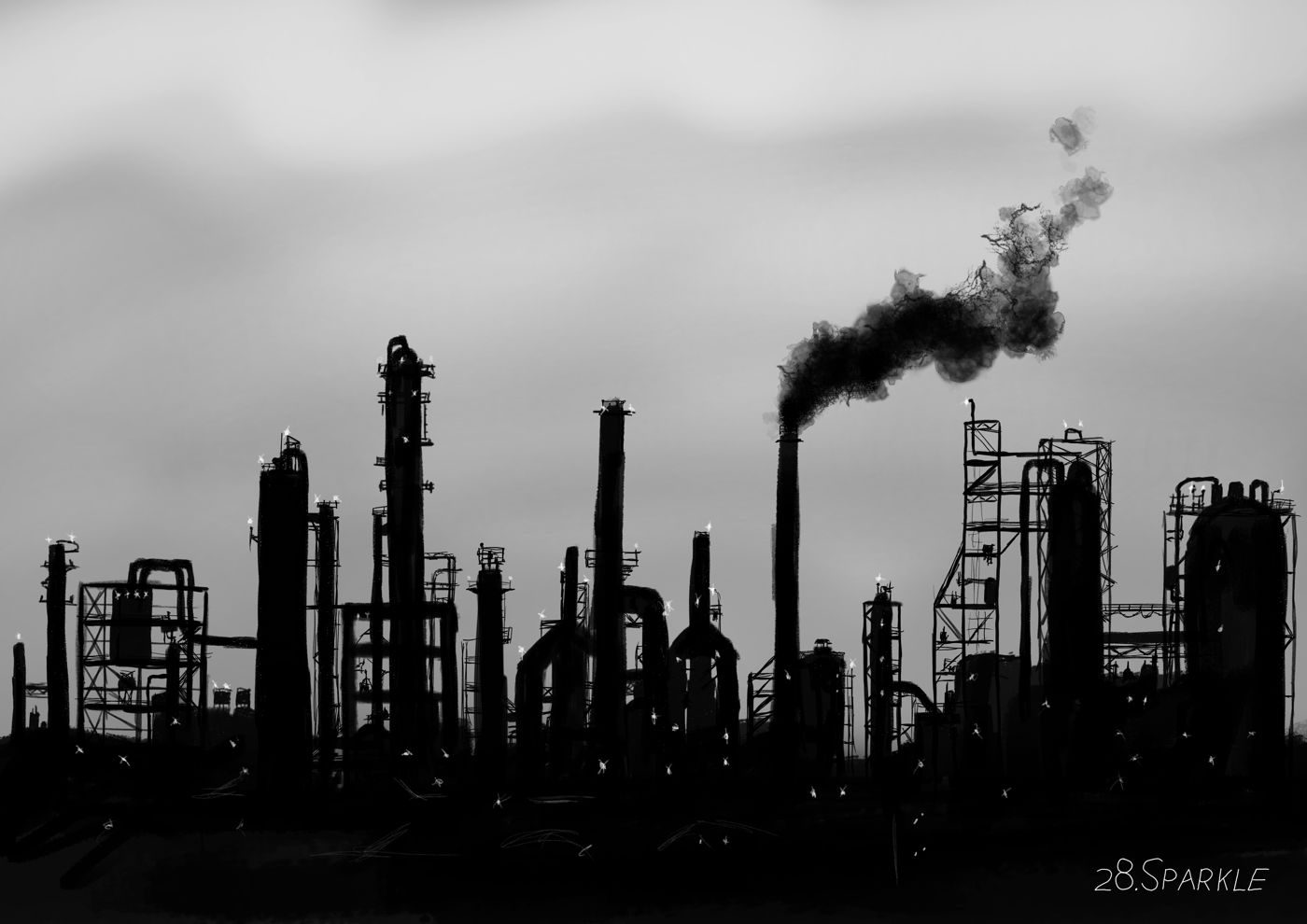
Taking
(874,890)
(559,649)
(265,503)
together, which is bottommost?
(874,890)

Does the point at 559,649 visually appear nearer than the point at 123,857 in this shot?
No

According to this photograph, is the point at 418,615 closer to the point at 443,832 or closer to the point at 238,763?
the point at 238,763

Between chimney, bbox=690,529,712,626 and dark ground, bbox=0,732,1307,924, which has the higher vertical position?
Result: chimney, bbox=690,529,712,626

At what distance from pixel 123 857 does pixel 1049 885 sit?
1806cm

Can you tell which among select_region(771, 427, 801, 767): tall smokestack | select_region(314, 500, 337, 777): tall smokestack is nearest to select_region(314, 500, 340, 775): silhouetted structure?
select_region(314, 500, 337, 777): tall smokestack

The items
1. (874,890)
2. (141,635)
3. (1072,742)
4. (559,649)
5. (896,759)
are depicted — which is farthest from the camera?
(559,649)

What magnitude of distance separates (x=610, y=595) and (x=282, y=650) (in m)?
14.2

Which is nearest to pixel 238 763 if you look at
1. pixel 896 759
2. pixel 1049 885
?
pixel 896 759

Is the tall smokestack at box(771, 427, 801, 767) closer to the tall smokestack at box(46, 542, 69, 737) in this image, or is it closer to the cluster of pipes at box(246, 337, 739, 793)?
the cluster of pipes at box(246, 337, 739, 793)

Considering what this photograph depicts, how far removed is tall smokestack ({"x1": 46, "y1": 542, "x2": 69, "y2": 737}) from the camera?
5238cm

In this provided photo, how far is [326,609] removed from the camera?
172ft

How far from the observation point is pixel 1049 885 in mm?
39750

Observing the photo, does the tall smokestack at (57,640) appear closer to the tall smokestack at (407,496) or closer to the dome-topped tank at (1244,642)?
the tall smokestack at (407,496)

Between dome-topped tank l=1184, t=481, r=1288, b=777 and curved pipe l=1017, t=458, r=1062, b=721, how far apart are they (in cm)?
385
